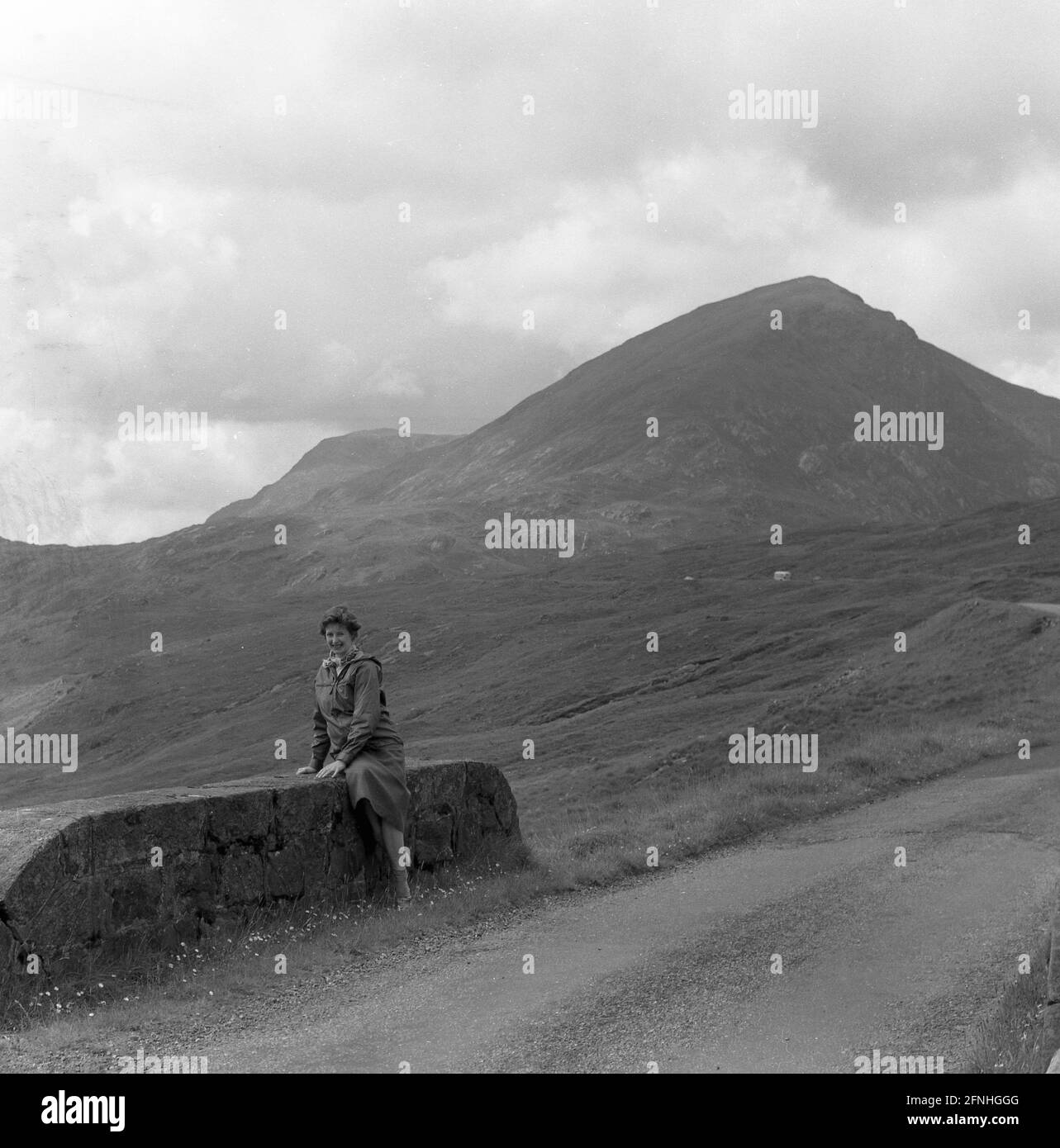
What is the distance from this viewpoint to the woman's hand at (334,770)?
44.7ft

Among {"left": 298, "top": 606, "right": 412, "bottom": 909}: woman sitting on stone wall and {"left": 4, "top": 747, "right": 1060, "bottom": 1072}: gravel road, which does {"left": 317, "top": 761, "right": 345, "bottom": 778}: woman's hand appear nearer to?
{"left": 298, "top": 606, "right": 412, "bottom": 909}: woman sitting on stone wall

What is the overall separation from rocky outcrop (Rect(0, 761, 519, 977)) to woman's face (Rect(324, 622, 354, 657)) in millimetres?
1497

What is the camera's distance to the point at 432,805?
1499cm

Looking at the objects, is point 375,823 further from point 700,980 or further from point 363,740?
point 700,980

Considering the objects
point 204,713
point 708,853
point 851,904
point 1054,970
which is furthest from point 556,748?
point 204,713

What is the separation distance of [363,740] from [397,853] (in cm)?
125

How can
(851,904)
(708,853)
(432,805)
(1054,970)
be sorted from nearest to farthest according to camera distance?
(1054,970)
(851,904)
(432,805)
(708,853)

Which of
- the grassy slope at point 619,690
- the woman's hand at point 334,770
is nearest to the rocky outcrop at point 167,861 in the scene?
the woman's hand at point 334,770

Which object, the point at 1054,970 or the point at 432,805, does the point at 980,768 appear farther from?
the point at 1054,970

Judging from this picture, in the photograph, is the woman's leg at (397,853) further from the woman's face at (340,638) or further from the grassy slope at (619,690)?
the woman's face at (340,638)

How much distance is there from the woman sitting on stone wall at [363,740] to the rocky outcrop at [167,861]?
259 mm

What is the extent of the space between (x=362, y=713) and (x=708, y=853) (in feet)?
18.7

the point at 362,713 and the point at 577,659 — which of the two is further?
the point at 577,659

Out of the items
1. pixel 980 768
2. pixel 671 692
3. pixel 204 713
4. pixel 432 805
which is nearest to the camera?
pixel 432 805
